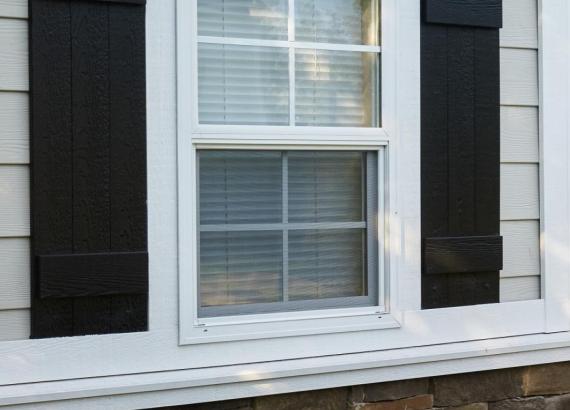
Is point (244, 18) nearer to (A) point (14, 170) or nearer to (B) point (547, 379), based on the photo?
(A) point (14, 170)

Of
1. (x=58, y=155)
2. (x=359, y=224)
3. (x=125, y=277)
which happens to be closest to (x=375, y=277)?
(x=359, y=224)

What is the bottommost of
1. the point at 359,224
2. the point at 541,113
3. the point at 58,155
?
the point at 359,224

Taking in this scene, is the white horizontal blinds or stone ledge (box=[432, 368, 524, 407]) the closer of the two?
the white horizontal blinds

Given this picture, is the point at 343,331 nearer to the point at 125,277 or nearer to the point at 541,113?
the point at 125,277

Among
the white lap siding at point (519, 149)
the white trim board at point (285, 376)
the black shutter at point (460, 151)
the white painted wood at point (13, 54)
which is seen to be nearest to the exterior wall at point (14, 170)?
the white painted wood at point (13, 54)

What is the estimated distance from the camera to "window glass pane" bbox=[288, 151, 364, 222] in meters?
2.84

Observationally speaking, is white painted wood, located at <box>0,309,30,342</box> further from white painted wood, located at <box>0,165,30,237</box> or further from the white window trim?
white painted wood, located at <box>0,165,30,237</box>

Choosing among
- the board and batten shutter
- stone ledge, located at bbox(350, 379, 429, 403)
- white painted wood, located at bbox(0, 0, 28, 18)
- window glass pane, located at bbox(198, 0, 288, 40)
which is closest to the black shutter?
stone ledge, located at bbox(350, 379, 429, 403)

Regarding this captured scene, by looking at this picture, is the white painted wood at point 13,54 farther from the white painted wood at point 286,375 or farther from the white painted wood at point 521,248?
the white painted wood at point 521,248

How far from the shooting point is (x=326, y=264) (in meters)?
2.89

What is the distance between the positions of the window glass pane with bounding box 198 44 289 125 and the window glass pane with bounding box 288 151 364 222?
0.63 feet

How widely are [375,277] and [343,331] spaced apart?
0.85 feet

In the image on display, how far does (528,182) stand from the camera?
10.3ft

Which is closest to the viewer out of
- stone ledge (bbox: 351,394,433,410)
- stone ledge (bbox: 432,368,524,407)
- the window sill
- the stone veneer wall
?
the window sill
